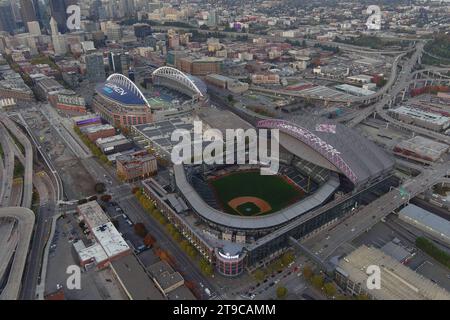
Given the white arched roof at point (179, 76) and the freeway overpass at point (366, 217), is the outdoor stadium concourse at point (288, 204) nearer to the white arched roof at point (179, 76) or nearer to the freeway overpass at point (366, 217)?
the freeway overpass at point (366, 217)

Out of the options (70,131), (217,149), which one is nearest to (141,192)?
(217,149)

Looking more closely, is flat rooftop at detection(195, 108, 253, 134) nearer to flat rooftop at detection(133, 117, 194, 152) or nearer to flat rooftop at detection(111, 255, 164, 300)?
flat rooftop at detection(133, 117, 194, 152)

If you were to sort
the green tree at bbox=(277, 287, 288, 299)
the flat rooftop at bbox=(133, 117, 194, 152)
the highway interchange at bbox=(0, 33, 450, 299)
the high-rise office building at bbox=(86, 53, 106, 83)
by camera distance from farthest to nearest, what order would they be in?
1. the high-rise office building at bbox=(86, 53, 106, 83)
2. the flat rooftop at bbox=(133, 117, 194, 152)
3. the highway interchange at bbox=(0, 33, 450, 299)
4. the green tree at bbox=(277, 287, 288, 299)

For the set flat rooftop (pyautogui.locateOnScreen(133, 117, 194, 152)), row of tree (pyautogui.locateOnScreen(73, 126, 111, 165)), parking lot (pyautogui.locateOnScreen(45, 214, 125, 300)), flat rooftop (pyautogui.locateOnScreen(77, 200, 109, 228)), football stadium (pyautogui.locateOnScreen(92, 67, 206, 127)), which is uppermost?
football stadium (pyautogui.locateOnScreen(92, 67, 206, 127))

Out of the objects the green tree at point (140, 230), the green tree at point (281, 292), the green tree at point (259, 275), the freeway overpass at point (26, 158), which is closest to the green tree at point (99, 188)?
the freeway overpass at point (26, 158)

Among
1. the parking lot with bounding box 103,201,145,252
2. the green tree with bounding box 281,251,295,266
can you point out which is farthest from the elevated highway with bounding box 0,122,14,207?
Answer: the green tree with bounding box 281,251,295,266

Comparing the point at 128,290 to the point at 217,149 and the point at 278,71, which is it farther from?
the point at 278,71
